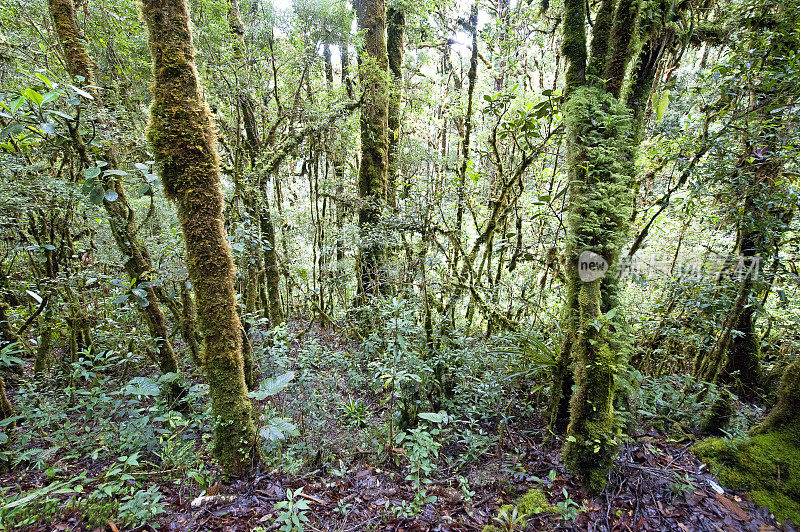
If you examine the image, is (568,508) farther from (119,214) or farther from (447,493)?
(119,214)

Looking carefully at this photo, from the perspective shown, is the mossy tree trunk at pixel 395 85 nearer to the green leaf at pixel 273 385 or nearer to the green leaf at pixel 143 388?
the green leaf at pixel 273 385

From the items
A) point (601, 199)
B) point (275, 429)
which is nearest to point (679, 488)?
point (601, 199)

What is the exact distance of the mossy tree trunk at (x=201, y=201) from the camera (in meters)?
2.84

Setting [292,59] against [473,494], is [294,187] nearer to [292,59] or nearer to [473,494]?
[292,59]

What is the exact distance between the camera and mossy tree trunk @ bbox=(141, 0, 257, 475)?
2.84 meters

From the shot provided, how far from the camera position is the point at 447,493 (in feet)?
11.2

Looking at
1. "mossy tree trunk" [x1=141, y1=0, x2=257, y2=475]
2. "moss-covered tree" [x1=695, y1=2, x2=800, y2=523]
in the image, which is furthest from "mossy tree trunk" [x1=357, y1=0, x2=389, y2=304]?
"moss-covered tree" [x1=695, y1=2, x2=800, y2=523]

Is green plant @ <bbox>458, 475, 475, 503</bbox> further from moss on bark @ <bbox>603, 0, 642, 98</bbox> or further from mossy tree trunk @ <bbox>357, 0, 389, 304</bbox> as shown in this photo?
moss on bark @ <bbox>603, 0, 642, 98</bbox>

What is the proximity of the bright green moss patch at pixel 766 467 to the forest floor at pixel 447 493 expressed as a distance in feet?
0.38

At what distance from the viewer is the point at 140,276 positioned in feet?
13.9

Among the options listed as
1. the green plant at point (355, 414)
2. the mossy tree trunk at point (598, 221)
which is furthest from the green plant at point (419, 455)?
the mossy tree trunk at point (598, 221)

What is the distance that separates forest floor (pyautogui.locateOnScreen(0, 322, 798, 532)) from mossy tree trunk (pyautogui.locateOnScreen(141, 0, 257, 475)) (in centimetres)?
40

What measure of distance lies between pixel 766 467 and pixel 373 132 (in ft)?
25.6

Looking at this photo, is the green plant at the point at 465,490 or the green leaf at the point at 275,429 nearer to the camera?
the green leaf at the point at 275,429
